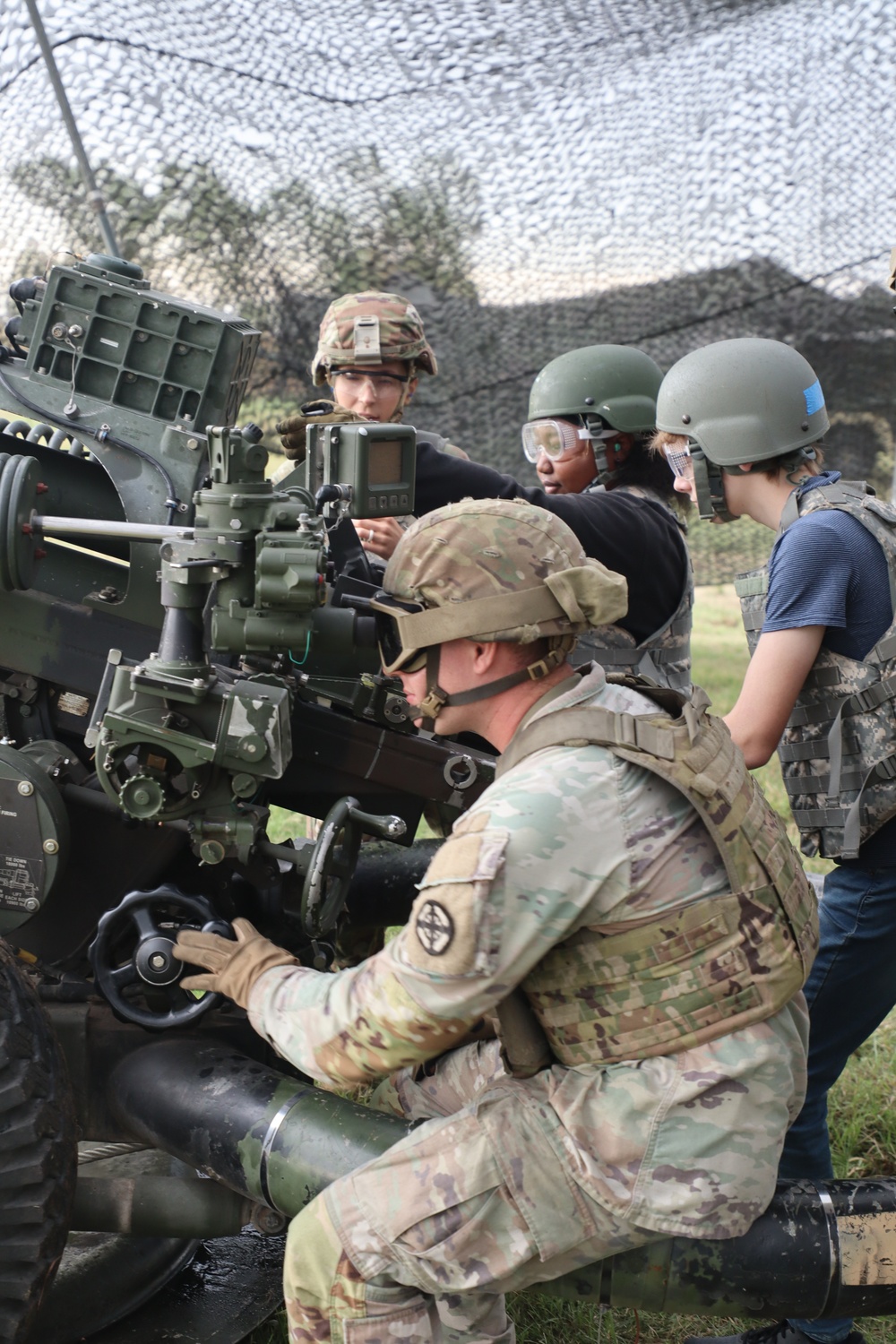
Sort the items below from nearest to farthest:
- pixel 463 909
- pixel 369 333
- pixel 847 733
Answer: pixel 463 909 < pixel 847 733 < pixel 369 333

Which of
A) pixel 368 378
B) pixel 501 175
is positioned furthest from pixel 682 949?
pixel 501 175

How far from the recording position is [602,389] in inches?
184

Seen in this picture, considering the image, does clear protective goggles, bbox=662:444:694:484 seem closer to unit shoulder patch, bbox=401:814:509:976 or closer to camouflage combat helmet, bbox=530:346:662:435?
camouflage combat helmet, bbox=530:346:662:435

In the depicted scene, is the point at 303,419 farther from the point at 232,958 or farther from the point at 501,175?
the point at 501,175

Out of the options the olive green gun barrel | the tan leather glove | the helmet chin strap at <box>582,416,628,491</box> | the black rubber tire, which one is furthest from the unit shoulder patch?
the helmet chin strap at <box>582,416,628,491</box>

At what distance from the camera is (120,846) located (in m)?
3.59

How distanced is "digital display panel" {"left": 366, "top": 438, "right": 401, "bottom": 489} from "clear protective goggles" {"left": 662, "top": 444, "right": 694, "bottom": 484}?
86cm

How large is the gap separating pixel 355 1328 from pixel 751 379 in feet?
7.77

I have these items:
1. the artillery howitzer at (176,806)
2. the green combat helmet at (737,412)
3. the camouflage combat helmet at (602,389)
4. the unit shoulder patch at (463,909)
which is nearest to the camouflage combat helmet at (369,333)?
the camouflage combat helmet at (602,389)

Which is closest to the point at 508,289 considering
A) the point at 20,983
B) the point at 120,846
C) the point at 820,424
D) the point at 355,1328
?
the point at 820,424

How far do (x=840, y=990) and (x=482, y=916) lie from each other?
1.40 m

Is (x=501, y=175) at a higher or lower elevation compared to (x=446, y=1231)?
higher

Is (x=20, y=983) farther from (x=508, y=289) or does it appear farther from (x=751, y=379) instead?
(x=508, y=289)

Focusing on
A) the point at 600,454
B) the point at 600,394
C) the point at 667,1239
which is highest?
the point at 600,394
